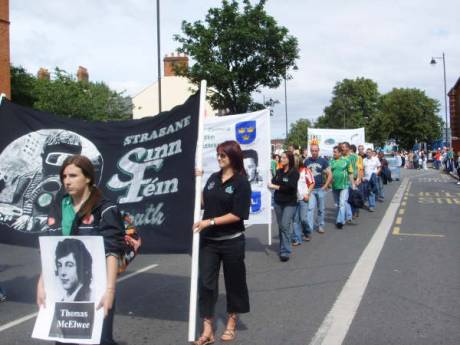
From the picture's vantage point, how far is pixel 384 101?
3393 inches

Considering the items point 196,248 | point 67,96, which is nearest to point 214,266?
point 196,248

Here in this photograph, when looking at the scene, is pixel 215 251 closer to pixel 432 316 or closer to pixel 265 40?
pixel 432 316

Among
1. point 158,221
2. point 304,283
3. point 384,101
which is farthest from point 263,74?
point 384,101

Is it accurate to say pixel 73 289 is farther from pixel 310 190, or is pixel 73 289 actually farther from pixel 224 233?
pixel 310 190

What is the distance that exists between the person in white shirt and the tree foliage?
21.1m

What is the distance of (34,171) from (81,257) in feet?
7.55

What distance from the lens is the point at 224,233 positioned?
14.7 feet

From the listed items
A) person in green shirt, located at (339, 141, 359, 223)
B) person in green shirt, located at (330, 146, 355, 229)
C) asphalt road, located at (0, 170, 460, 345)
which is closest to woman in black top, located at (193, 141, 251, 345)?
asphalt road, located at (0, 170, 460, 345)

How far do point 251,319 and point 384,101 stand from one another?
280ft

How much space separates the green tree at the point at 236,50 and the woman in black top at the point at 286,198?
1951cm

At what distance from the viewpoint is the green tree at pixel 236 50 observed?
27953 millimetres

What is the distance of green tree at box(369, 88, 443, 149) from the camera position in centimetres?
7919

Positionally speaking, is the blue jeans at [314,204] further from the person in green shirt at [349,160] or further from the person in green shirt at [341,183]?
the person in green shirt at [349,160]

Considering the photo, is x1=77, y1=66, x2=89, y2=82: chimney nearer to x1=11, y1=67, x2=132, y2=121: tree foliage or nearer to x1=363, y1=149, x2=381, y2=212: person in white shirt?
x1=11, y1=67, x2=132, y2=121: tree foliage
